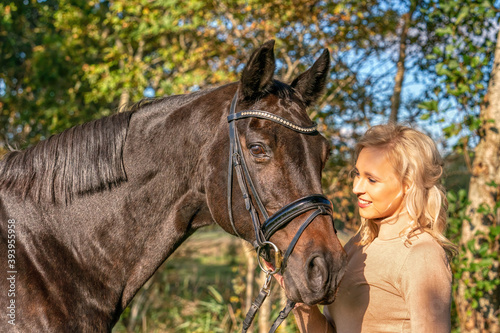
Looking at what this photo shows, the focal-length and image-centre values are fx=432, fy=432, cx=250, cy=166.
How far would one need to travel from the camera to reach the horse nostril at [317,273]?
1.93 m

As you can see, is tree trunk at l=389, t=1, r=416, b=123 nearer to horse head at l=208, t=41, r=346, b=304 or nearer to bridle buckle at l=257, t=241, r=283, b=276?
horse head at l=208, t=41, r=346, b=304

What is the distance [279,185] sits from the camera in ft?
7.06

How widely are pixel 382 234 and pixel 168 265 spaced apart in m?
6.52

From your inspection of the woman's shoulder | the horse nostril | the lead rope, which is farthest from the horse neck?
the woman's shoulder

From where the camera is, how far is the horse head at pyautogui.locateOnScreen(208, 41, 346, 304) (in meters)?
2.00

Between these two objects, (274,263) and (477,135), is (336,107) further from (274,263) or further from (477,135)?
(274,263)

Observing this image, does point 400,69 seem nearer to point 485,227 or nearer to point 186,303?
point 485,227

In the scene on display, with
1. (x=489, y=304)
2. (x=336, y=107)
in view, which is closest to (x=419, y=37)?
(x=336, y=107)

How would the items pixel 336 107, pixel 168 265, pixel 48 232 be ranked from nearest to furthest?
pixel 48 232 < pixel 336 107 < pixel 168 265

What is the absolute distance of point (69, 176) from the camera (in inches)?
92.8

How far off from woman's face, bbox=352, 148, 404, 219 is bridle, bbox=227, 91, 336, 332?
22 cm

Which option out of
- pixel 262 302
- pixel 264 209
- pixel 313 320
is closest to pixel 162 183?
pixel 264 209

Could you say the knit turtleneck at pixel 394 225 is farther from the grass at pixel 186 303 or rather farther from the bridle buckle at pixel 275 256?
the grass at pixel 186 303

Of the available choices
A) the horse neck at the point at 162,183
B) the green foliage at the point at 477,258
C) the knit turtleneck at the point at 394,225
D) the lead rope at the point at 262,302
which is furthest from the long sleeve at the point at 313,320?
the green foliage at the point at 477,258
